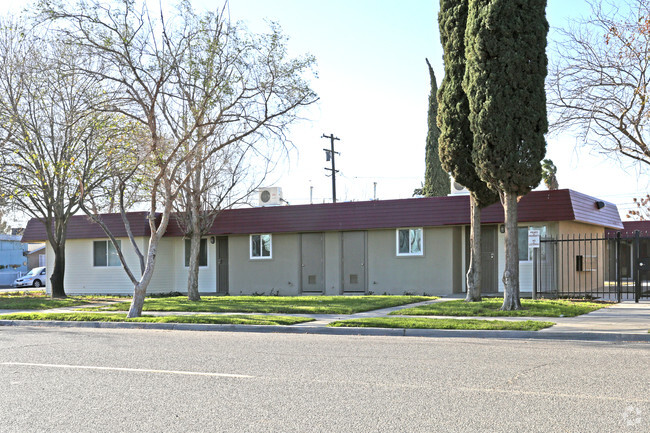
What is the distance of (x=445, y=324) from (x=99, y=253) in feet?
71.6

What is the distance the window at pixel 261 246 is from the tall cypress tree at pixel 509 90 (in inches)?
532

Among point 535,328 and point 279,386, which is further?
point 535,328

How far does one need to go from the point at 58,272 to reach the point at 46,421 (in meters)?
23.3

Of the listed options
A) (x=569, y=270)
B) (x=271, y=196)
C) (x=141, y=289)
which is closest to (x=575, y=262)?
(x=569, y=270)

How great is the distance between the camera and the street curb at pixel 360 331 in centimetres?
1227

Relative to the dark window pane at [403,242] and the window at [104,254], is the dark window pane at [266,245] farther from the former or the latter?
the window at [104,254]

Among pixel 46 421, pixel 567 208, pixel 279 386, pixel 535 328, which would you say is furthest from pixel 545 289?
pixel 46 421

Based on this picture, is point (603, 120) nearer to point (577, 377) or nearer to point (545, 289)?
point (545, 289)

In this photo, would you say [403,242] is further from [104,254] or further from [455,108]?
[104,254]

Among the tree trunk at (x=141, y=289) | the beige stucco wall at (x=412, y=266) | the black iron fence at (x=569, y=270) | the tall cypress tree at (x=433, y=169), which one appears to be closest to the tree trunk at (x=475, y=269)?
the black iron fence at (x=569, y=270)

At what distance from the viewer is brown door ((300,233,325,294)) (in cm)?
2766

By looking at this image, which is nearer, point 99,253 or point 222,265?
point 222,265

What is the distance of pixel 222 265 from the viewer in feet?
98.0

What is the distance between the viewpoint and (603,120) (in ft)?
64.5
